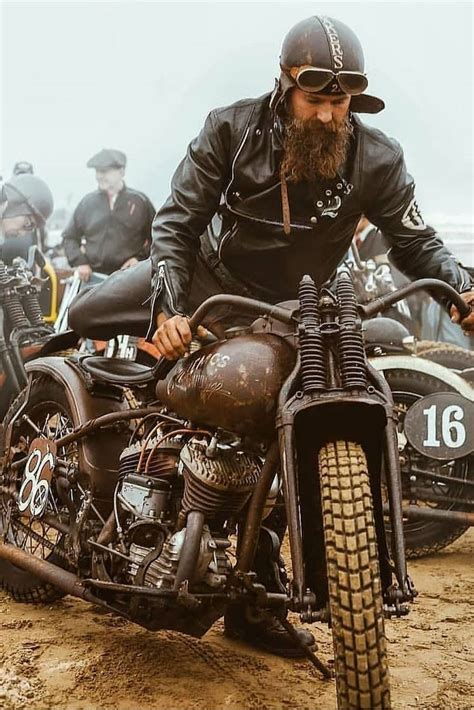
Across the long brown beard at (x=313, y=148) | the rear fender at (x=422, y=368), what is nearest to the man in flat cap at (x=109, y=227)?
the rear fender at (x=422, y=368)

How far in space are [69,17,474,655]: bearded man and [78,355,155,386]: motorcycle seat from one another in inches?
6.0

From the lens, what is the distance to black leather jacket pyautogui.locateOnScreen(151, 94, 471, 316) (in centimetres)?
268

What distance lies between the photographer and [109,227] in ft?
25.9

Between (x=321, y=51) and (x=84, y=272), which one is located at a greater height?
(x=321, y=51)

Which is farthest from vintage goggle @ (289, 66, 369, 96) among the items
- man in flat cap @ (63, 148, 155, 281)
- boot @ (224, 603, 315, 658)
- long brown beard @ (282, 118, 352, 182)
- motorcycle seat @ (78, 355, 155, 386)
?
man in flat cap @ (63, 148, 155, 281)

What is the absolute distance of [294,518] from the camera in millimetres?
1865

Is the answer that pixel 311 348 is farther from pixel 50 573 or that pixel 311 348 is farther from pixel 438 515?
pixel 438 515

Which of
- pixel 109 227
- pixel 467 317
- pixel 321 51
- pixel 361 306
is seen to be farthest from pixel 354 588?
pixel 109 227

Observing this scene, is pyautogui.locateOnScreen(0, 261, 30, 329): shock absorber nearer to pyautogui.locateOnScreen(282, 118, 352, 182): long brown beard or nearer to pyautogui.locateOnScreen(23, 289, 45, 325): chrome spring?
pyautogui.locateOnScreen(23, 289, 45, 325): chrome spring

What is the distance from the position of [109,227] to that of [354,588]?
6574 millimetres

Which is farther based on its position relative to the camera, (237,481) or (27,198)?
(27,198)

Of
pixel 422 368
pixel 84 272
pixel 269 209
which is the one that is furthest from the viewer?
pixel 84 272

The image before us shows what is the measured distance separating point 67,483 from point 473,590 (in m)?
1.91

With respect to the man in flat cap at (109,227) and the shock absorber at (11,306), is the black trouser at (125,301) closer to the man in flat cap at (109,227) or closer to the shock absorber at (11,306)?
the shock absorber at (11,306)
